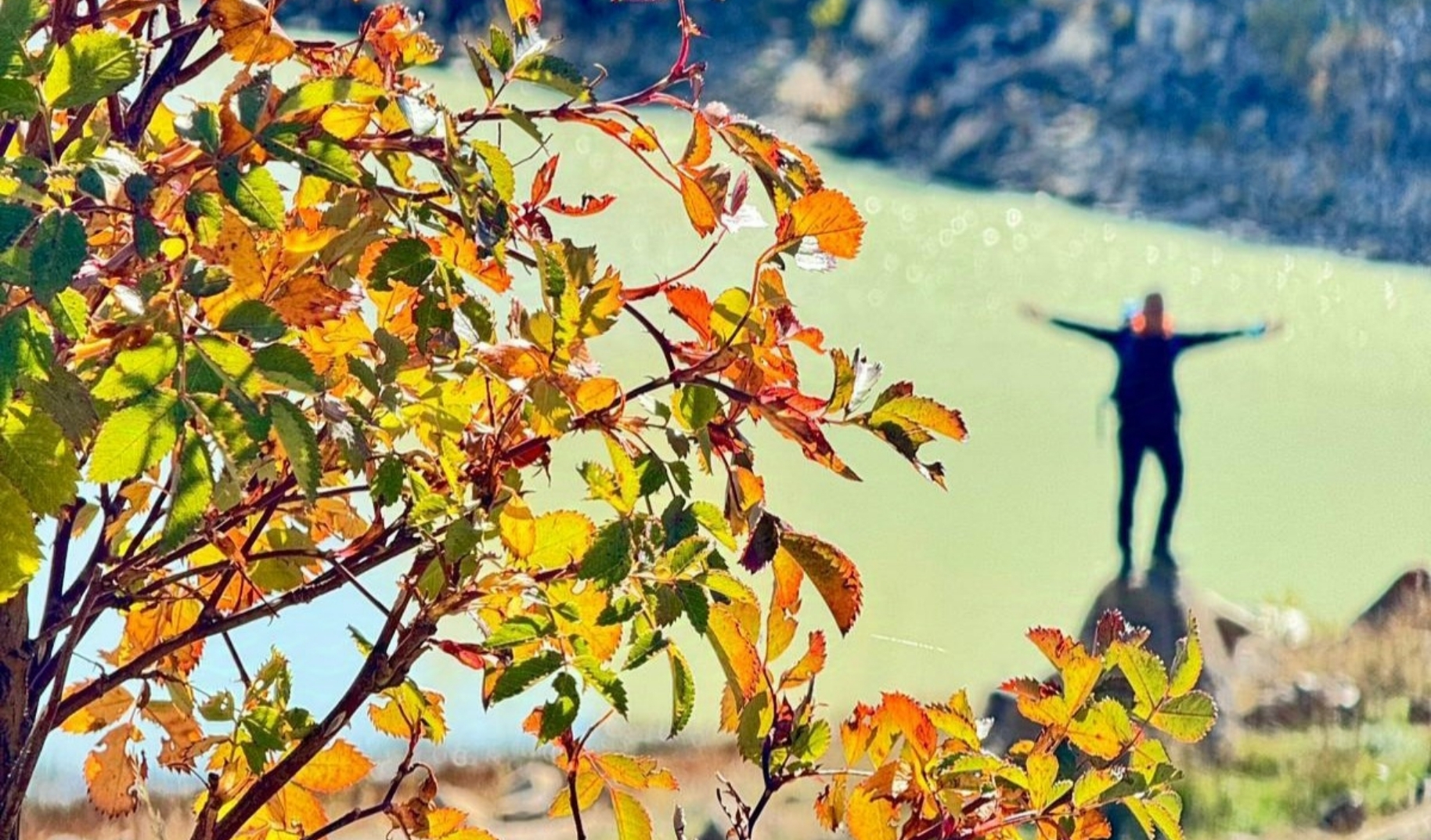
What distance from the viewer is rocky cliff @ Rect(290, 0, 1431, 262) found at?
7.24 ft

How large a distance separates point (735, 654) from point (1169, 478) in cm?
191

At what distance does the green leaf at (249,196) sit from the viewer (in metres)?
0.31

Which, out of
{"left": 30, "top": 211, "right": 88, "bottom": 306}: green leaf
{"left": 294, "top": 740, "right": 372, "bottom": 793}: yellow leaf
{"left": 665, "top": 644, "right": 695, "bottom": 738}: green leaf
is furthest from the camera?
{"left": 294, "top": 740, "right": 372, "bottom": 793}: yellow leaf

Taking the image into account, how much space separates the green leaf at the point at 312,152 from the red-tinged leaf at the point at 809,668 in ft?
0.61

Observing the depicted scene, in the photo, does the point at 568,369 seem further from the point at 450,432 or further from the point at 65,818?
the point at 65,818

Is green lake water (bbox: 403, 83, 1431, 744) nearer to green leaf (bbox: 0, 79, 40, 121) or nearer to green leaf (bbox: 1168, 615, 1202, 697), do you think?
green leaf (bbox: 1168, 615, 1202, 697)

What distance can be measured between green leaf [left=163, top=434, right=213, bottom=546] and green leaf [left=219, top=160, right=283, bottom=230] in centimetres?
5

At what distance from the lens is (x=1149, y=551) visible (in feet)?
7.14

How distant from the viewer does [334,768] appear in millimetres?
492

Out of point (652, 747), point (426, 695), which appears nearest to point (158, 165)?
point (426, 695)

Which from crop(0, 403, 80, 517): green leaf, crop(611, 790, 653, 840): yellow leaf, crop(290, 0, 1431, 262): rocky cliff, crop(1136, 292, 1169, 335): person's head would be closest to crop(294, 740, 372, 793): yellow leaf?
crop(611, 790, 653, 840): yellow leaf

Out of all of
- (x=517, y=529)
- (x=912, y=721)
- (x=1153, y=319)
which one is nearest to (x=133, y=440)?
(x=517, y=529)

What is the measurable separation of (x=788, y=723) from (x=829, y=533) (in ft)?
5.04

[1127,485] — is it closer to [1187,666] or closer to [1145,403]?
[1145,403]
